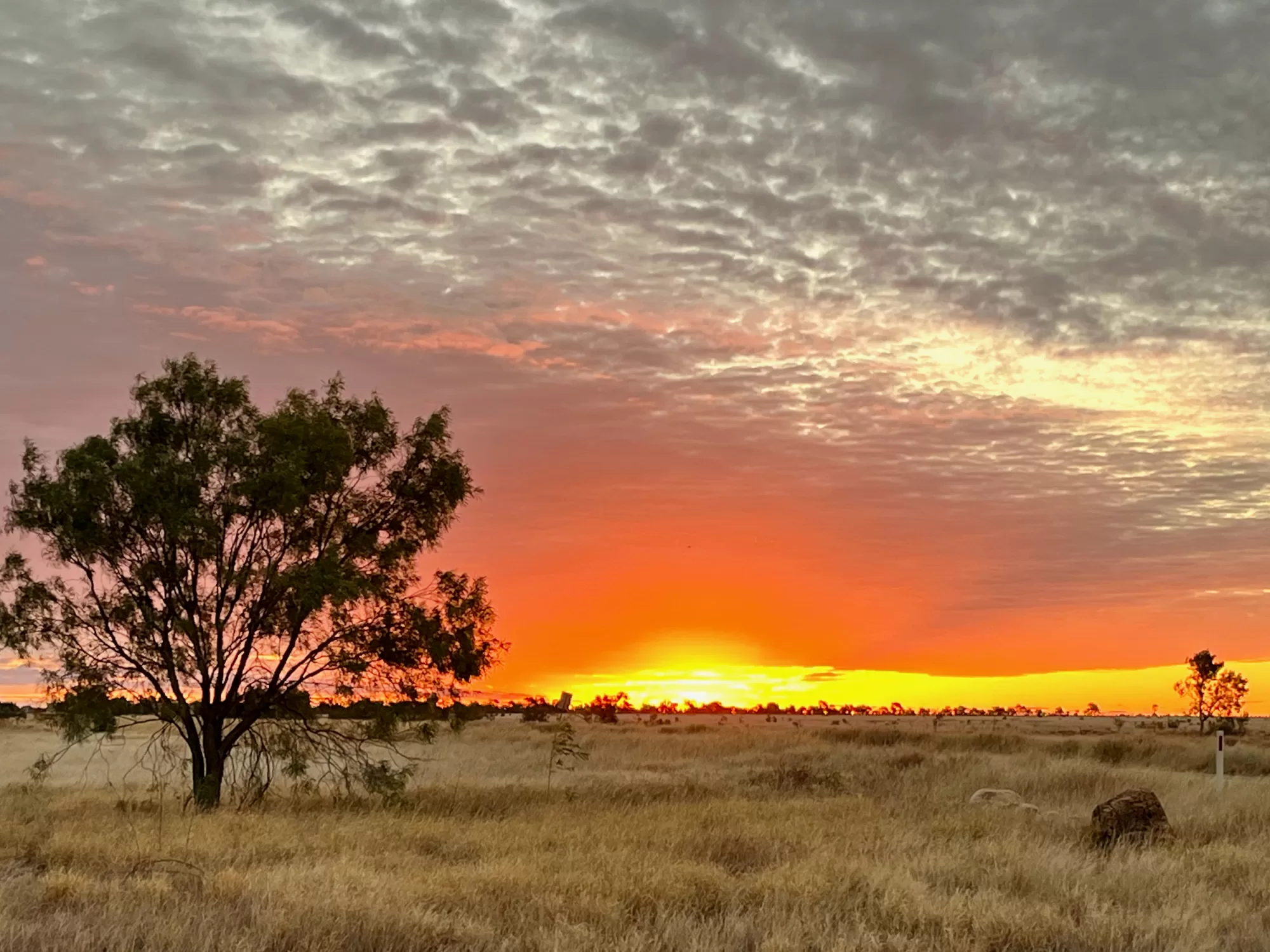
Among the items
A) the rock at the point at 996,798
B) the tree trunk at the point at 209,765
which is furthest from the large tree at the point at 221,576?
the rock at the point at 996,798

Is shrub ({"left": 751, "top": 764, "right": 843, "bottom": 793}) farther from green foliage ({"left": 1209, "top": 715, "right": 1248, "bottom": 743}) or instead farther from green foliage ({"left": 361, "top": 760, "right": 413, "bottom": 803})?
green foliage ({"left": 1209, "top": 715, "right": 1248, "bottom": 743})

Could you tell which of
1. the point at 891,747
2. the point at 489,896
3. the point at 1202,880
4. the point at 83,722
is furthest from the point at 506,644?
the point at 891,747

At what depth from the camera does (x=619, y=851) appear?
14438mm

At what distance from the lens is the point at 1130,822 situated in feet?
57.7

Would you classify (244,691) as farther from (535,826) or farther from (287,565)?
(535,826)

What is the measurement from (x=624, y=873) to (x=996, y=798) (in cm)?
1360

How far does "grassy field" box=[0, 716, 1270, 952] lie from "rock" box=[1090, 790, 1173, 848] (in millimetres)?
391

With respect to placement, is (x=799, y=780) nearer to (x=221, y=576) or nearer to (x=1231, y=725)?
(x=221, y=576)

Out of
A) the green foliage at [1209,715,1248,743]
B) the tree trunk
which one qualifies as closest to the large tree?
the tree trunk

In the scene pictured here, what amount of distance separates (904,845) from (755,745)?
28.1 metres

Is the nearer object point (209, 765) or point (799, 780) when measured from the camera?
point (209, 765)

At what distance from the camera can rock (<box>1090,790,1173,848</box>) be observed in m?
17.2

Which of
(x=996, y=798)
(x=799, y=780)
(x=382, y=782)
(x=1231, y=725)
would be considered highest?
(x=382, y=782)

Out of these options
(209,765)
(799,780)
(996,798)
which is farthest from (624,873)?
(799,780)
